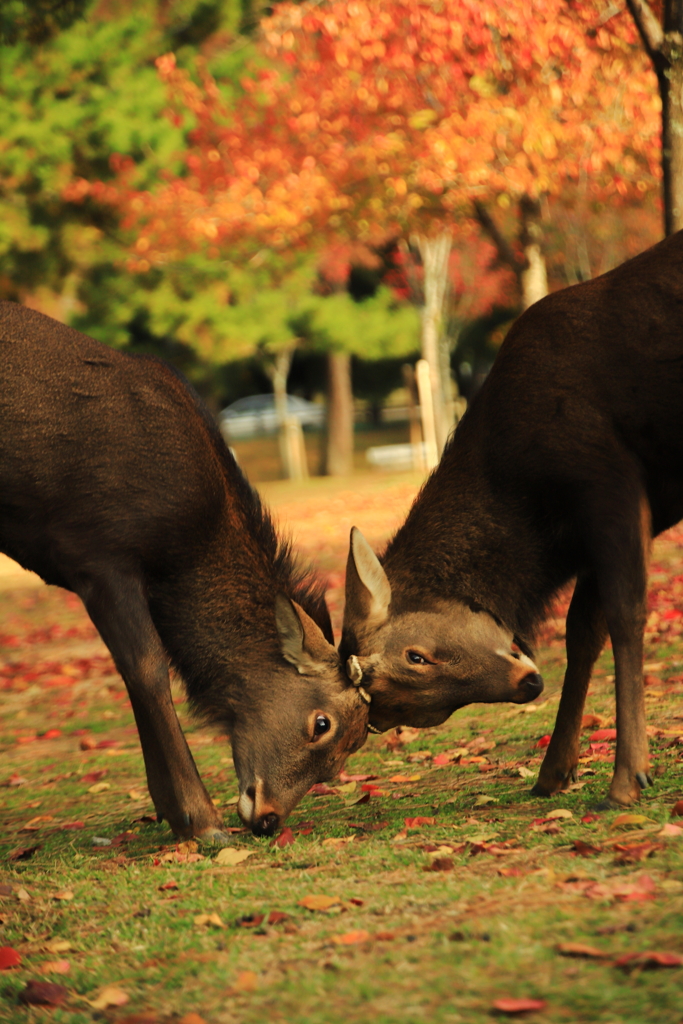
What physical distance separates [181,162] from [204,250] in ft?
8.03

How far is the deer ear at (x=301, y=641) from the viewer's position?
561cm

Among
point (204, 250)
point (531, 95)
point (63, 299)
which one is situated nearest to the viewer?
point (531, 95)

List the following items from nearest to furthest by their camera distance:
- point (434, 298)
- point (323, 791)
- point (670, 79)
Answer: point (323, 791) → point (670, 79) → point (434, 298)

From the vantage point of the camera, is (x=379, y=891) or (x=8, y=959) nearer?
(x=8, y=959)

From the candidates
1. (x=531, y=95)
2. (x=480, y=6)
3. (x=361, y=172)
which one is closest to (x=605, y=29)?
(x=480, y=6)

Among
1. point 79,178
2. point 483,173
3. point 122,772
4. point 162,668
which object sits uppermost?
point 79,178

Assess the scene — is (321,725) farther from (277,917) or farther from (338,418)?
(338,418)

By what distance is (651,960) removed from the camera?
306cm

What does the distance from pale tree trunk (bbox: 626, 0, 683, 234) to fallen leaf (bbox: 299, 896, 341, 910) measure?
6005 millimetres

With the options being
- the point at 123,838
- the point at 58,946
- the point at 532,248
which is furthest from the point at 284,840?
the point at 532,248

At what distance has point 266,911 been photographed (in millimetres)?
4055

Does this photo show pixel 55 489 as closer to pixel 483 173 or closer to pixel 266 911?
pixel 266 911

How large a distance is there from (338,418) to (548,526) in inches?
1079

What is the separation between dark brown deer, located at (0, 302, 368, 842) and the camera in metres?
5.52
